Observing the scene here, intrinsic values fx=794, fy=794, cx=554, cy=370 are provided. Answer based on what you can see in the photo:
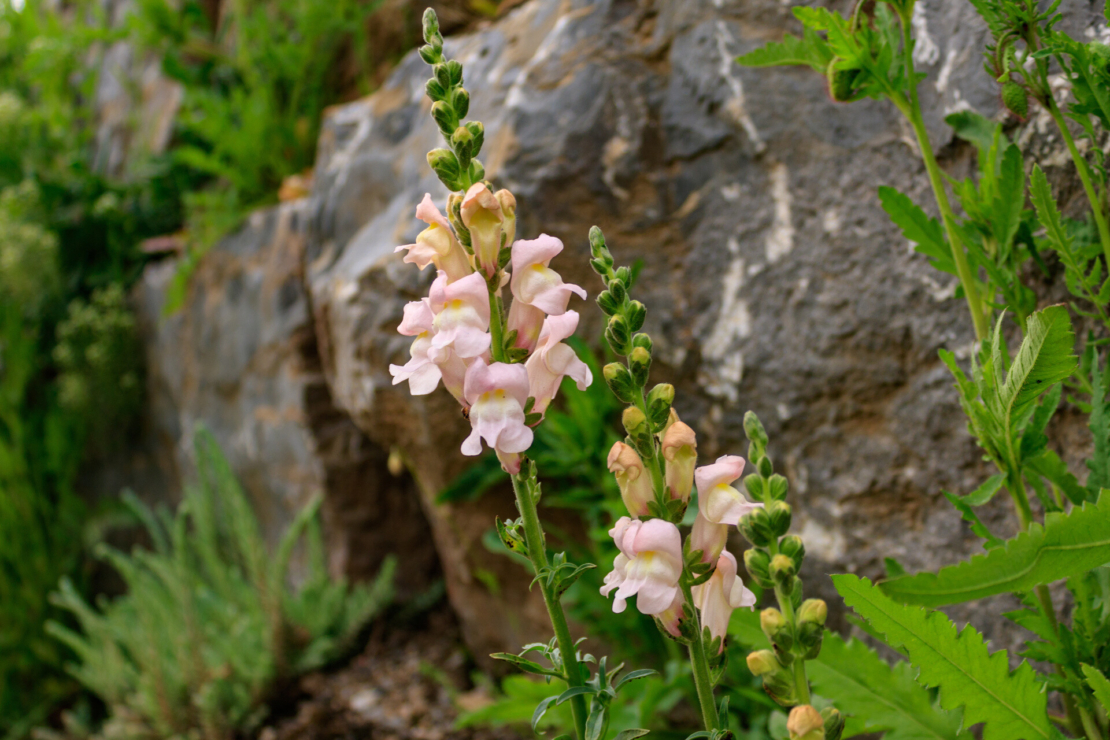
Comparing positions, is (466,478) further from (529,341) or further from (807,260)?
(529,341)

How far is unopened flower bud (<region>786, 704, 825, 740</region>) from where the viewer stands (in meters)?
0.65

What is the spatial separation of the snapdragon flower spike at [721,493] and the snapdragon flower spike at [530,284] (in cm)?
22

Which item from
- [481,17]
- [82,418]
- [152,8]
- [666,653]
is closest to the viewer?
[666,653]

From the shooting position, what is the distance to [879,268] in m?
1.45

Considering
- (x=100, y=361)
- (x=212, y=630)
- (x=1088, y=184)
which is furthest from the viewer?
(x=100, y=361)

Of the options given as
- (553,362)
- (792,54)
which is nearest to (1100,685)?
(553,362)

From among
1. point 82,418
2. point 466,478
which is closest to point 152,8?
point 82,418

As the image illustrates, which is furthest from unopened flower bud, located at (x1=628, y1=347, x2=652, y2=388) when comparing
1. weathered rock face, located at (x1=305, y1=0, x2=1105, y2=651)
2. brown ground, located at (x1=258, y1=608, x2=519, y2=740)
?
brown ground, located at (x1=258, y1=608, x2=519, y2=740)

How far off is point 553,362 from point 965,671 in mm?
530

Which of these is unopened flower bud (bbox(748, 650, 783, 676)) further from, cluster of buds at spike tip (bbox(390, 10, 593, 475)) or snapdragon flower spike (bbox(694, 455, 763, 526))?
cluster of buds at spike tip (bbox(390, 10, 593, 475))

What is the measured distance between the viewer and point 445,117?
31.0 inches

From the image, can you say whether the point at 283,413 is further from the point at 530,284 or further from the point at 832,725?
the point at 832,725

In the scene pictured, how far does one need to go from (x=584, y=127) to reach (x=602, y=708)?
4.51 ft

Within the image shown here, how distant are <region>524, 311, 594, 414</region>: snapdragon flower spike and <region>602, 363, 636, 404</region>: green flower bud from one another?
6 cm
